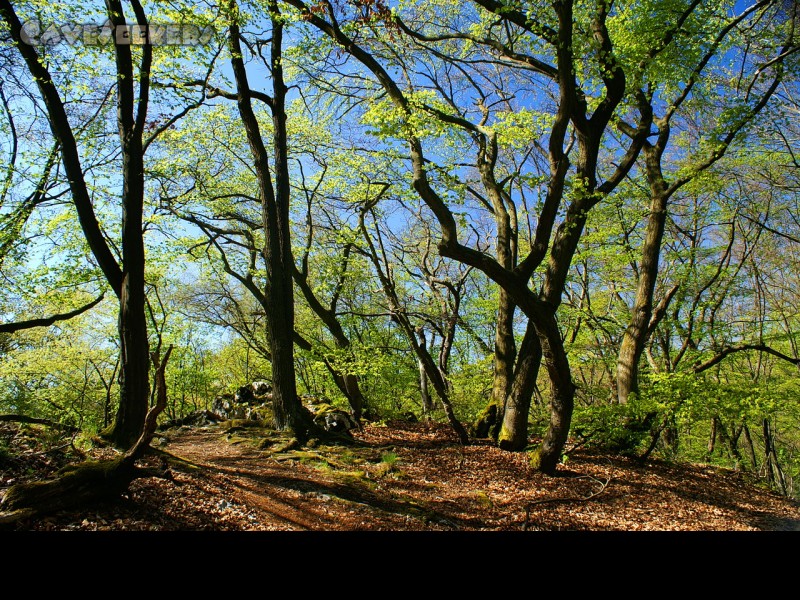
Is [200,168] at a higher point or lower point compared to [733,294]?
higher

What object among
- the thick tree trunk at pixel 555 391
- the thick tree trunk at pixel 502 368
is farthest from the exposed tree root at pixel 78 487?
the thick tree trunk at pixel 502 368

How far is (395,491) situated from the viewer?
240 inches

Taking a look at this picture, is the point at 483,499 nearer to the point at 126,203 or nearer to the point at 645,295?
the point at 645,295

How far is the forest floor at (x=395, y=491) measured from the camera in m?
4.07

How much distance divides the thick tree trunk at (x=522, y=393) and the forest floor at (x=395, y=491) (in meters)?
0.29

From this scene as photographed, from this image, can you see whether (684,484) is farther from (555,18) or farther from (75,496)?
(75,496)

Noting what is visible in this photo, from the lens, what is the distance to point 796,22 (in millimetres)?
7836

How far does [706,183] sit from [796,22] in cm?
288

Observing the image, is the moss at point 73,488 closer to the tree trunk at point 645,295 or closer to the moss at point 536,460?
the moss at point 536,460

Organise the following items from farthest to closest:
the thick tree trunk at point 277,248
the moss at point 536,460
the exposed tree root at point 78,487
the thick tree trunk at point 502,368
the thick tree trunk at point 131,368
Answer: the thick tree trunk at point 502,368, the thick tree trunk at point 277,248, the moss at point 536,460, the thick tree trunk at point 131,368, the exposed tree root at point 78,487

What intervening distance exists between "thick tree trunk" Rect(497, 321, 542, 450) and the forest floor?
294 mm

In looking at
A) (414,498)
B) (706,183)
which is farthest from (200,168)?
(706,183)

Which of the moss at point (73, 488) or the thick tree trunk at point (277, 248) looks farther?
the thick tree trunk at point (277, 248)

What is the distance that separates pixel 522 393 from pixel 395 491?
9.24 feet
